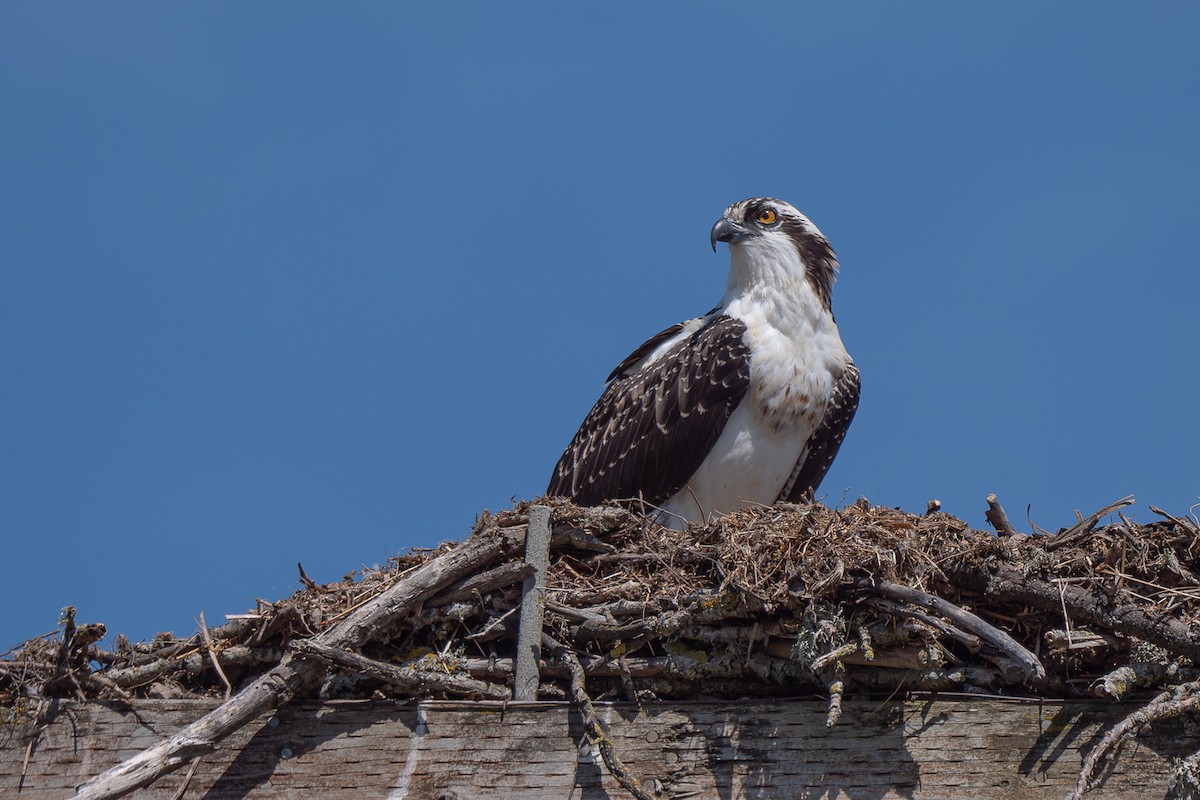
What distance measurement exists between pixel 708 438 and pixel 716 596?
2204 millimetres

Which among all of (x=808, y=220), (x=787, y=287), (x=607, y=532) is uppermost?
(x=808, y=220)

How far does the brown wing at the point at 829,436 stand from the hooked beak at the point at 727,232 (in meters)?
1.09

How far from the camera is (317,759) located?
546 centimetres

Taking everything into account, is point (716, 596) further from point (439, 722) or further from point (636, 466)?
point (636, 466)

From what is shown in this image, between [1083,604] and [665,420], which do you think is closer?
[1083,604]

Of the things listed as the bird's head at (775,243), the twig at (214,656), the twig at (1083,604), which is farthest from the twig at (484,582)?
the bird's head at (775,243)

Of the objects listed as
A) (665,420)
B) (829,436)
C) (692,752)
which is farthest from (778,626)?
(829,436)

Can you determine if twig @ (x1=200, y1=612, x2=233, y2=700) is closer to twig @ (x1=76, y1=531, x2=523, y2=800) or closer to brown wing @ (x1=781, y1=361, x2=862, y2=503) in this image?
twig @ (x1=76, y1=531, x2=523, y2=800)

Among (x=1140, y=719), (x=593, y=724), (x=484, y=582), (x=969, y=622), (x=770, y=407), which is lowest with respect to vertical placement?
(x=1140, y=719)

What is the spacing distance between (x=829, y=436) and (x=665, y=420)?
44.5 inches

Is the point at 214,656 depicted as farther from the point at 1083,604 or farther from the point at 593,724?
the point at 1083,604

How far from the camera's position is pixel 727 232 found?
28.6 feet

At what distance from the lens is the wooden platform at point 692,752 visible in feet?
17.0

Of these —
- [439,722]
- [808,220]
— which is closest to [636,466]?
[808,220]
